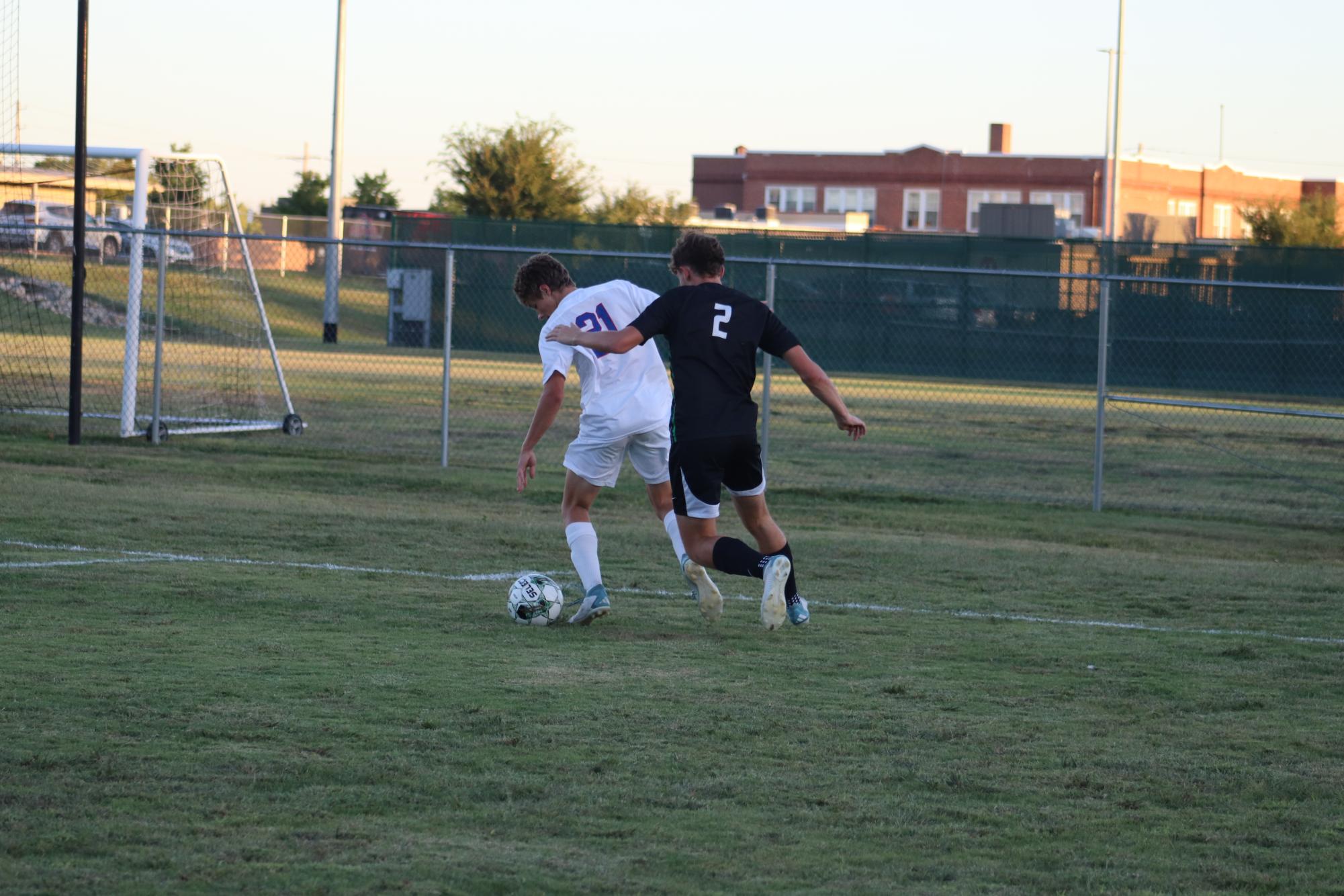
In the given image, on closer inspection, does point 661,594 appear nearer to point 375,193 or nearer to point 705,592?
point 705,592

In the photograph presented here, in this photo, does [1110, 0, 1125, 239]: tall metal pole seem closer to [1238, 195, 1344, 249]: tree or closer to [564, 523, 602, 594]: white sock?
[1238, 195, 1344, 249]: tree

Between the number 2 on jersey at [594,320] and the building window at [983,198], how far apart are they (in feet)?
217

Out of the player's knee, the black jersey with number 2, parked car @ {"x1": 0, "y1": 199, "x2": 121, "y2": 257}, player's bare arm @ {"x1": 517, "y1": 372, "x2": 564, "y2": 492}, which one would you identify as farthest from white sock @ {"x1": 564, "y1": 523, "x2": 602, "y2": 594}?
parked car @ {"x1": 0, "y1": 199, "x2": 121, "y2": 257}

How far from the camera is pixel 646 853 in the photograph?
4.25 metres

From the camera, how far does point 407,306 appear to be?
31562 millimetres

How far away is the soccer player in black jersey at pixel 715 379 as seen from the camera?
712 cm

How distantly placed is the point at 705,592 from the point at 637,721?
187cm

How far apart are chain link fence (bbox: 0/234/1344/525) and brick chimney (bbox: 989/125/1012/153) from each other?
5375cm

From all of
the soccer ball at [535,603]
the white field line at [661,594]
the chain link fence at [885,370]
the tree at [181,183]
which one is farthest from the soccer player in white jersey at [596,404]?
the tree at [181,183]

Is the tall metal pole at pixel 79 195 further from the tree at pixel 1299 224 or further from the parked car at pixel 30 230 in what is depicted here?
the tree at pixel 1299 224

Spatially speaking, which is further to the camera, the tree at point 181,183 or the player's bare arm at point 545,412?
the tree at point 181,183

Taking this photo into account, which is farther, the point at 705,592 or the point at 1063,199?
the point at 1063,199

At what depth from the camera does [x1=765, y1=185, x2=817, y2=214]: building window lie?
77000 mm

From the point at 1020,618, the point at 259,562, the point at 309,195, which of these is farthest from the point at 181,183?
the point at 309,195
